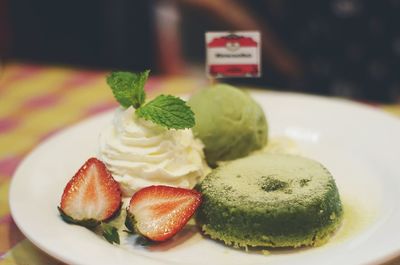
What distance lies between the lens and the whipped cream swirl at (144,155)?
1495mm

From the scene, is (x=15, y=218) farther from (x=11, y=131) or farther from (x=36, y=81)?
(x=36, y=81)

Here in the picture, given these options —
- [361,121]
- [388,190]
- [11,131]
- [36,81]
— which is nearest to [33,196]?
[11,131]

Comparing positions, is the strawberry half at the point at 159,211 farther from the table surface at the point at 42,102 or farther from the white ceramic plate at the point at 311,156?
the table surface at the point at 42,102

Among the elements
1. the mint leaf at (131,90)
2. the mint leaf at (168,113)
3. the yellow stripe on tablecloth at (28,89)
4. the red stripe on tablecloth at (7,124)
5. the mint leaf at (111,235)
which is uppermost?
the mint leaf at (131,90)

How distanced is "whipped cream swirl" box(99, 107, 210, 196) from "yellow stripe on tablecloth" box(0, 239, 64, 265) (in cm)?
27

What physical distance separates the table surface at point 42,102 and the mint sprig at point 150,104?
0.47 metres

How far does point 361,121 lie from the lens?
76.5 inches

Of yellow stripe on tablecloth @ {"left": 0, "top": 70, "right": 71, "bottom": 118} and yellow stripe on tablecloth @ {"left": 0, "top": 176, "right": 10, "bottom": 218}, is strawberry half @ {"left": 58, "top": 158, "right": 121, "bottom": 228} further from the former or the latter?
yellow stripe on tablecloth @ {"left": 0, "top": 70, "right": 71, "bottom": 118}

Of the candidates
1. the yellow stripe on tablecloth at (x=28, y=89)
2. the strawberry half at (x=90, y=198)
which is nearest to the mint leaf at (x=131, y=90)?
the strawberry half at (x=90, y=198)

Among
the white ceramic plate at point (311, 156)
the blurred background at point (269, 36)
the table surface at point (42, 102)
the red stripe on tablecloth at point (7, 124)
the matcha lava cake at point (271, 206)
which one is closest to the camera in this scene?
the white ceramic plate at point (311, 156)

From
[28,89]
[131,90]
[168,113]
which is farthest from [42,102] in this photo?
[168,113]

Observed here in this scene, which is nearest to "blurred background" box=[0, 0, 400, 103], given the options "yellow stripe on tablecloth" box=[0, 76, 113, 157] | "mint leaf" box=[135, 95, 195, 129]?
"yellow stripe on tablecloth" box=[0, 76, 113, 157]

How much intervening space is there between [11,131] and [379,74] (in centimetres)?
180

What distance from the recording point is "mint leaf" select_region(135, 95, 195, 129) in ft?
4.86
